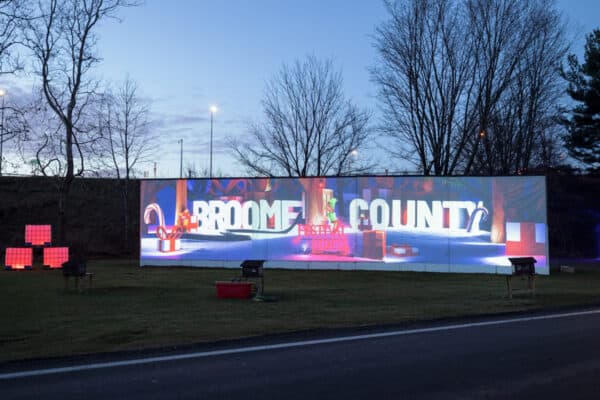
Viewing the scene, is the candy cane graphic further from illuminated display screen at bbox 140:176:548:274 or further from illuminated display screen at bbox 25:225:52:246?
illuminated display screen at bbox 25:225:52:246

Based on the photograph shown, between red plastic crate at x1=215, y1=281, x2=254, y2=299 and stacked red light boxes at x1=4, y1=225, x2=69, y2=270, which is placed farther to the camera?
stacked red light boxes at x1=4, y1=225, x2=69, y2=270

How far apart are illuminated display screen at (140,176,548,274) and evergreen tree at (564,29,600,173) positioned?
1788cm

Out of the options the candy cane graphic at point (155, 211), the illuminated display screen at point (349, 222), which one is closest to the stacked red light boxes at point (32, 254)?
the illuminated display screen at point (349, 222)

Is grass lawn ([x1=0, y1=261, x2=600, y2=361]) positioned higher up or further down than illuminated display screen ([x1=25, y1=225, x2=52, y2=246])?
further down

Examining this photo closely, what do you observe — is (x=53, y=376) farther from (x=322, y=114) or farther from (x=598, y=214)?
(x=598, y=214)

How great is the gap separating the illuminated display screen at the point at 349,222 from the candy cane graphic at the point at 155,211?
5cm

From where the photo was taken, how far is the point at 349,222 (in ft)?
98.1

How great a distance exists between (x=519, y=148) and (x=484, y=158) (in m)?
2.61

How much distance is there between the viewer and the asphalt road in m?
7.68

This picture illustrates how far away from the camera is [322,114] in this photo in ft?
140

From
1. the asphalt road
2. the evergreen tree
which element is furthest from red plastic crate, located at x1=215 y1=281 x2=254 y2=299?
the evergreen tree

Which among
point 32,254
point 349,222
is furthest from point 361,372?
point 32,254

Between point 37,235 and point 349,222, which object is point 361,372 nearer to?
point 349,222

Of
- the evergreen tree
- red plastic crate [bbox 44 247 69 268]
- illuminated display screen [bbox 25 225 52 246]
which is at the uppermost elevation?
the evergreen tree
